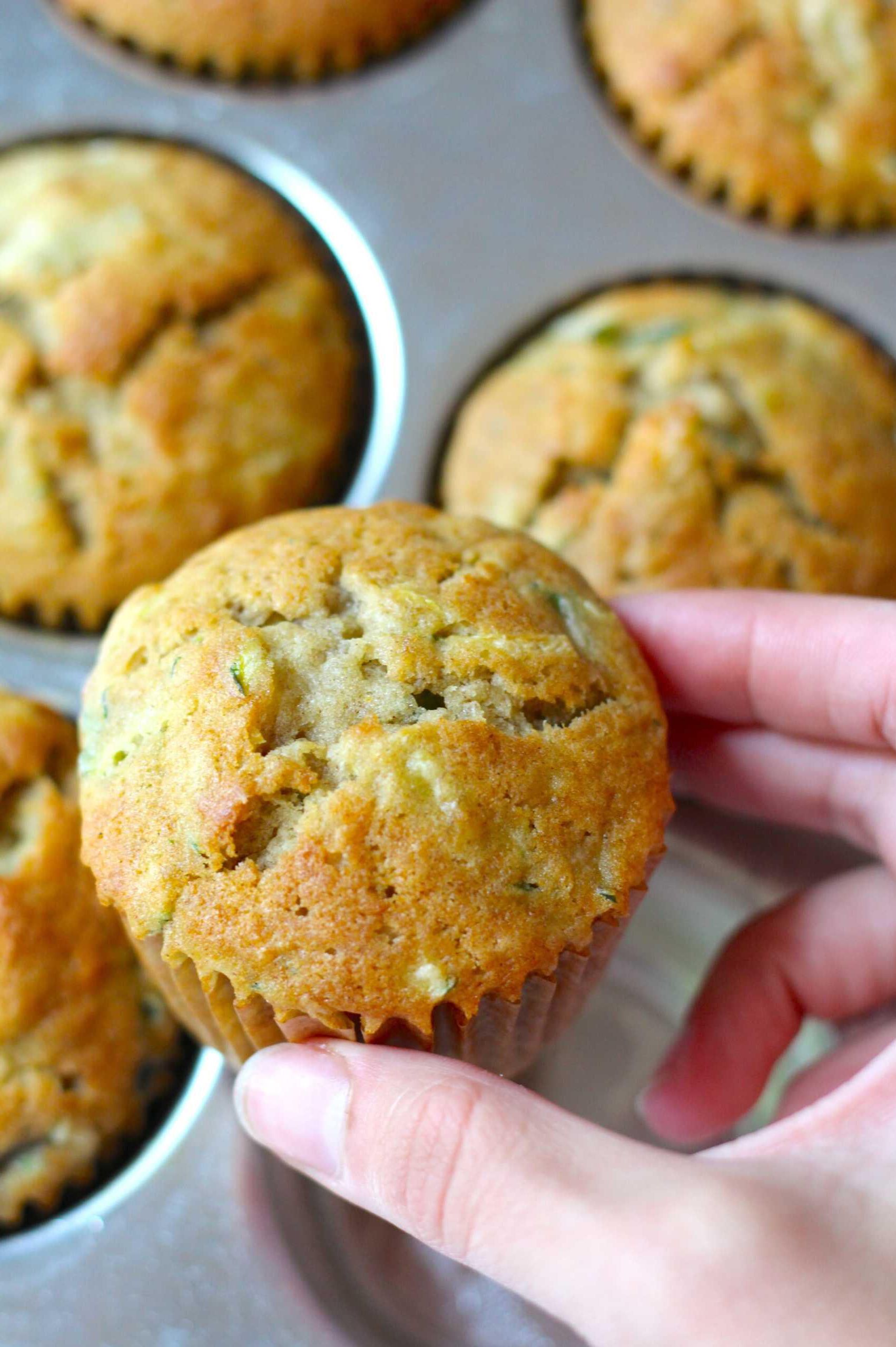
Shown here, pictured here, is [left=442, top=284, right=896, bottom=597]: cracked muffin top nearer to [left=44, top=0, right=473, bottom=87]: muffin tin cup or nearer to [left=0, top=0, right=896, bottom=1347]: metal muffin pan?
[left=0, top=0, right=896, bottom=1347]: metal muffin pan

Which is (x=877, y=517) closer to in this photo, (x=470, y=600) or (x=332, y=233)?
(x=470, y=600)

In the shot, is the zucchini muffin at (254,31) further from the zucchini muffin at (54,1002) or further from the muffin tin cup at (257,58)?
the zucchini muffin at (54,1002)

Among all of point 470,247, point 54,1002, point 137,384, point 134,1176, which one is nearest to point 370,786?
point 54,1002

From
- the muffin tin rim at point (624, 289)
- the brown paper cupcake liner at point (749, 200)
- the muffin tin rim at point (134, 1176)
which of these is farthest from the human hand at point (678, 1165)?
the brown paper cupcake liner at point (749, 200)

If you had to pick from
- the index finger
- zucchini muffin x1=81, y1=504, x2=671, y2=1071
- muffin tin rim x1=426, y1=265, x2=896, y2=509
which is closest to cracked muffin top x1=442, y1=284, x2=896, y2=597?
muffin tin rim x1=426, y1=265, x2=896, y2=509

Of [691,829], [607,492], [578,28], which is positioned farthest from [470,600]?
[578,28]
